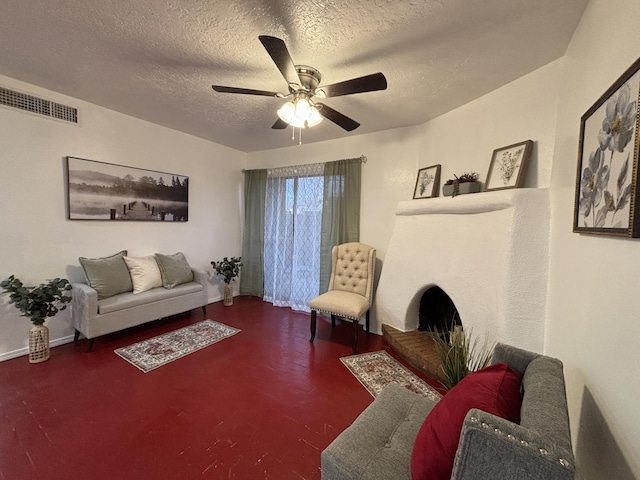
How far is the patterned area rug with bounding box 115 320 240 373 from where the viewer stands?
8.17 ft

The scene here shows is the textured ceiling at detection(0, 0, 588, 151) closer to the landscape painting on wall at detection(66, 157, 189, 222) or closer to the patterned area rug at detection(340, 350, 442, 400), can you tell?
the landscape painting on wall at detection(66, 157, 189, 222)

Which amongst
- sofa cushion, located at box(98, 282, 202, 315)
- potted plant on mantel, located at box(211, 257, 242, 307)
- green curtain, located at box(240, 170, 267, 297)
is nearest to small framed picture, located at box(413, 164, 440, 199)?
green curtain, located at box(240, 170, 267, 297)

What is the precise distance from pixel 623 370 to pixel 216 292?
447 centimetres

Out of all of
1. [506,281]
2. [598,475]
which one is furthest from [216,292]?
[598,475]

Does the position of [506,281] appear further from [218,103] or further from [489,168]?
[218,103]

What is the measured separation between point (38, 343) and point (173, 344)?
1.11 metres

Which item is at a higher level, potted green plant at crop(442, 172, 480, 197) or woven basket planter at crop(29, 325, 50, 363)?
potted green plant at crop(442, 172, 480, 197)

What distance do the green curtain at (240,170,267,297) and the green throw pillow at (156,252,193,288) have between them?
3.73 ft

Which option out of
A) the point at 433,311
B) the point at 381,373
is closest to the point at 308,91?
the point at 381,373

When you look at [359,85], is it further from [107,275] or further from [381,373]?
[107,275]

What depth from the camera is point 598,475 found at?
3.30 feet

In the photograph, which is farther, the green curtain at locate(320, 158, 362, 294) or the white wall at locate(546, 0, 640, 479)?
the green curtain at locate(320, 158, 362, 294)

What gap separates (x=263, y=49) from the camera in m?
1.80

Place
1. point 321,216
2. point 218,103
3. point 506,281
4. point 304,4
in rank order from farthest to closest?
point 321,216, point 218,103, point 506,281, point 304,4
